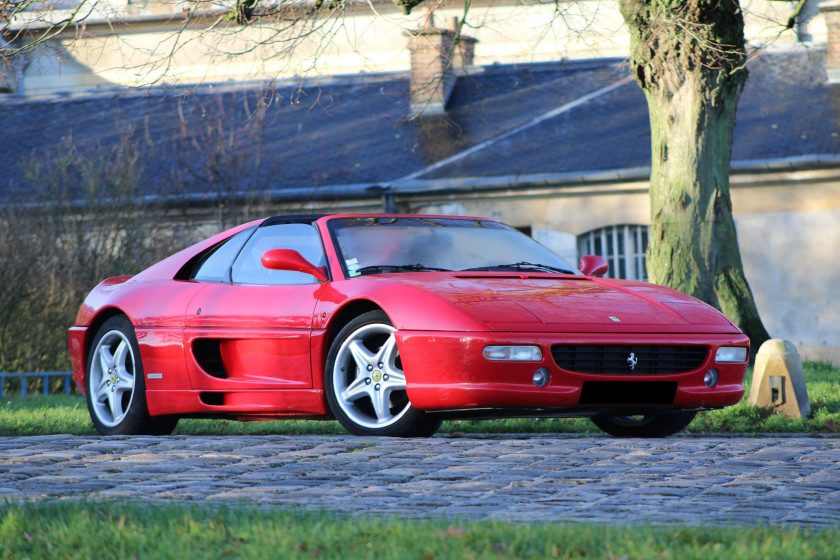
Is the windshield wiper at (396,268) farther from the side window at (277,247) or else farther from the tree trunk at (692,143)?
the tree trunk at (692,143)

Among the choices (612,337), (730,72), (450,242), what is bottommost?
(612,337)

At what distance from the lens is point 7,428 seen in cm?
823

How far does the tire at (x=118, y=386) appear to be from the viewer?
7.77m

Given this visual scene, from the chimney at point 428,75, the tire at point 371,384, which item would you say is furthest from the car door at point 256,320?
the chimney at point 428,75

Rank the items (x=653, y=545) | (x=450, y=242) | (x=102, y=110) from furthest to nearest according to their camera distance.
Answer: (x=102, y=110)
(x=450, y=242)
(x=653, y=545)

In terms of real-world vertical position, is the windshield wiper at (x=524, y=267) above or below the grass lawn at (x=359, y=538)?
above

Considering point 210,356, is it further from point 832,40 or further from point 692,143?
point 832,40

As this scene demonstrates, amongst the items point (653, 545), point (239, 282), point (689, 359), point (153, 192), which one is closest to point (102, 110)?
point (153, 192)

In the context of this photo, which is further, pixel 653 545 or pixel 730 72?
pixel 730 72

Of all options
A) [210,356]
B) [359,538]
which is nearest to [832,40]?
[210,356]

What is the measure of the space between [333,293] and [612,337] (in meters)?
1.56

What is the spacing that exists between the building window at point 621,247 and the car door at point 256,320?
580 inches

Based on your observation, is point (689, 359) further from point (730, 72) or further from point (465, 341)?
point (730, 72)

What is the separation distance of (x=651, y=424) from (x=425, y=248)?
67.6 inches
